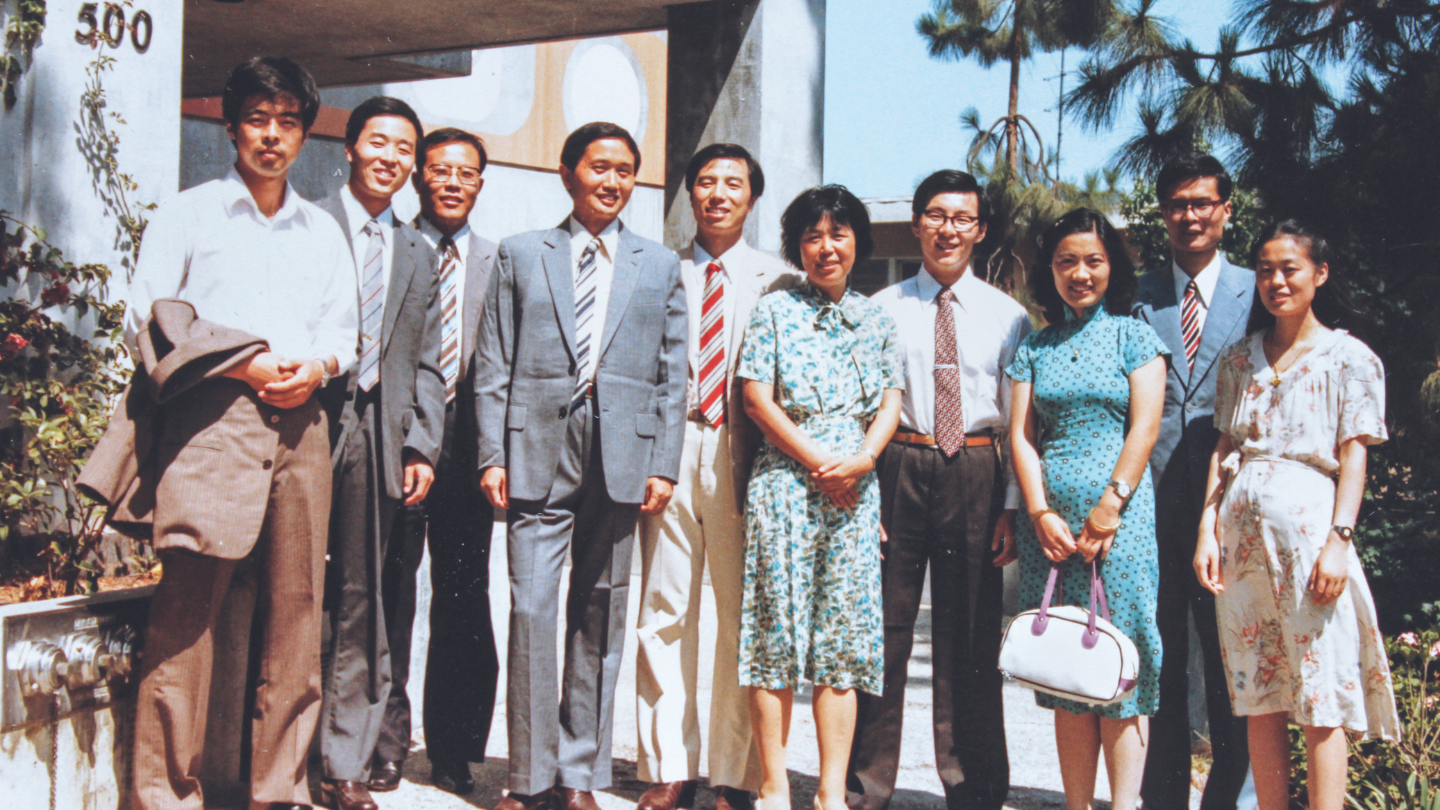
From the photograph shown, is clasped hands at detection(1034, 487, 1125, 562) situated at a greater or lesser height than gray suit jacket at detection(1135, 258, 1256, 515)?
lesser

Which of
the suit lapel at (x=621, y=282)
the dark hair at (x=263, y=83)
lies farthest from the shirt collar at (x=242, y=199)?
the suit lapel at (x=621, y=282)

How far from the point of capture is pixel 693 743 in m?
3.63

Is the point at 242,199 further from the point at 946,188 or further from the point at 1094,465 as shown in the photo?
the point at 1094,465

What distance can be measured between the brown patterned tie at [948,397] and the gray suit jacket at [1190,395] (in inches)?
22.8

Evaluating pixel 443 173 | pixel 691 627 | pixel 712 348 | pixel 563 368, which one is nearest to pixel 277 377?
pixel 563 368

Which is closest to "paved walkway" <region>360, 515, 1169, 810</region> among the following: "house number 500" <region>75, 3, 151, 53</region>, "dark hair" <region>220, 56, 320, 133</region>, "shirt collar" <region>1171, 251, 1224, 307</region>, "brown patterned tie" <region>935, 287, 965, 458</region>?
"brown patterned tie" <region>935, 287, 965, 458</region>

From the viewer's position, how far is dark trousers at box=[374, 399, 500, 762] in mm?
3775

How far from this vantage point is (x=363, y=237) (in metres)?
3.64

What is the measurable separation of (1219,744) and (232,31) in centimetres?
669

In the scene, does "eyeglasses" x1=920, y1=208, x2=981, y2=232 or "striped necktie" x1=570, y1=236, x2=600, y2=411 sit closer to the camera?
"striped necktie" x1=570, y1=236, x2=600, y2=411

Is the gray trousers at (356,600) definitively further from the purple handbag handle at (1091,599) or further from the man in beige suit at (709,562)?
the purple handbag handle at (1091,599)

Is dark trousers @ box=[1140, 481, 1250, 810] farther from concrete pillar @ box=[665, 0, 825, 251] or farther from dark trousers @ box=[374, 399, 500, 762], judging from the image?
concrete pillar @ box=[665, 0, 825, 251]

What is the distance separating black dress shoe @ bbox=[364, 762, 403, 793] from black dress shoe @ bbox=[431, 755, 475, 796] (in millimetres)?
128

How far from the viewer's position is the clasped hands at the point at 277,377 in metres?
3.00
